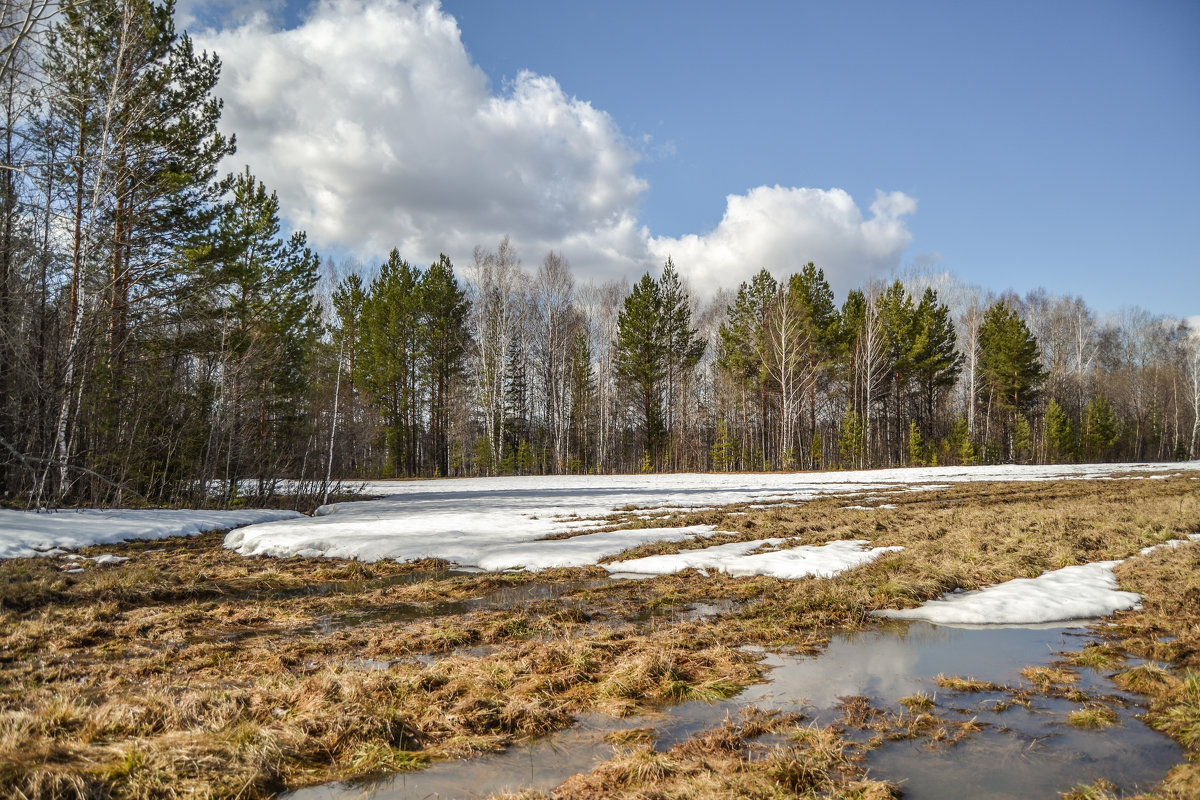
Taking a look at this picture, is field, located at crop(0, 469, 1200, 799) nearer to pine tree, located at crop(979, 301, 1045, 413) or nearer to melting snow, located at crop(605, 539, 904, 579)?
melting snow, located at crop(605, 539, 904, 579)

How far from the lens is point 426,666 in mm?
4328

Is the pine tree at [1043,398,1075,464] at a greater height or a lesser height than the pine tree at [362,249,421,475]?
lesser

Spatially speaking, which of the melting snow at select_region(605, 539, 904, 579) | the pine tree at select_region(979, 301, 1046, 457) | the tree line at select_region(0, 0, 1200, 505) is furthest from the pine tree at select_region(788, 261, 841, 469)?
the melting snow at select_region(605, 539, 904, 579)

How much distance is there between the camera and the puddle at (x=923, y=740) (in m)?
2.70

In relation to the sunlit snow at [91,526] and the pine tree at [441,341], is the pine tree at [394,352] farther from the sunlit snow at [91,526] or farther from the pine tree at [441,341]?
the sunlit snow at [91,526]

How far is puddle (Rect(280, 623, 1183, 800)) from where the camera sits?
106 inches

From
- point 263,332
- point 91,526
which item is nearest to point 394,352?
point 263,332

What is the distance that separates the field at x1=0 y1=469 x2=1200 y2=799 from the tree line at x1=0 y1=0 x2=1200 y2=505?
4.73m

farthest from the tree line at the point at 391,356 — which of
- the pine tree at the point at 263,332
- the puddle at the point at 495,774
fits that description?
the puddle at the point at 495,774

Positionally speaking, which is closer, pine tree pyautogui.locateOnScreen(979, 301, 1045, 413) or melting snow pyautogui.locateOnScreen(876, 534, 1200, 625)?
melting snow pyautogui.locateOnScreen(876, 534, 1200, 625)

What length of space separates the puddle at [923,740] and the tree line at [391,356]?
8927mm

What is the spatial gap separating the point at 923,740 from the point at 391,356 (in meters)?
39.5

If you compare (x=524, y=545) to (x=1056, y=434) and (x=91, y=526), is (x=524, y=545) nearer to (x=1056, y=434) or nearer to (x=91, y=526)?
(x=91, y=526)

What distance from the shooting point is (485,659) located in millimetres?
4355
